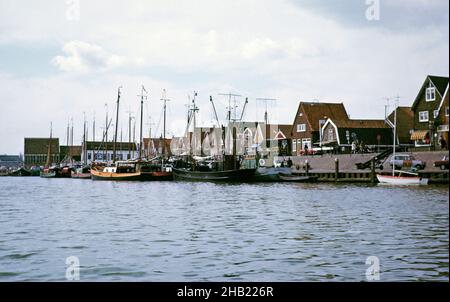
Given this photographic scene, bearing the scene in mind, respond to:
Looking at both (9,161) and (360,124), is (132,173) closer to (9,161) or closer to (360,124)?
(360,124)

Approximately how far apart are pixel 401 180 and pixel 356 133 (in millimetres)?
31633

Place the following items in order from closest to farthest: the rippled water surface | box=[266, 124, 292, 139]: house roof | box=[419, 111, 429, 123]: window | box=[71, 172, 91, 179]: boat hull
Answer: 1. the rippled water surface
2. box=[419, 111, 429, 123]: window
3. box=[266, 124, 292, 139]: house roof
4. box=[71, 172, 91, 179]: boat hull

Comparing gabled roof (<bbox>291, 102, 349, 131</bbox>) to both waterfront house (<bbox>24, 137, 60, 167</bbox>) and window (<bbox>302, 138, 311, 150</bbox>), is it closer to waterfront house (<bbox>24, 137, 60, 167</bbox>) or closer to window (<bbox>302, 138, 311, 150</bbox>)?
window (<bbox>302, 138, 311, 150</bbox>)

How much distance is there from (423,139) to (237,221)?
4638cm

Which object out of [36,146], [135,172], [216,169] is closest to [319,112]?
[216,169]

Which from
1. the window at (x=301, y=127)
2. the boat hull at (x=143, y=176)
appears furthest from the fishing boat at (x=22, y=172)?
the window at (x=301, y=127)

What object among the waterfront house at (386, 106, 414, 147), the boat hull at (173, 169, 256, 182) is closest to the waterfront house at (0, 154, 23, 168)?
the boat hull at (173, 169, 256, 182)

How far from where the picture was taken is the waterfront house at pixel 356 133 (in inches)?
3004

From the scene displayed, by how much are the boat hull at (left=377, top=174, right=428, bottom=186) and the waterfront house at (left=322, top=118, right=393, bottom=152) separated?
27.4 meters

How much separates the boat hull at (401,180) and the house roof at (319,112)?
3439cm

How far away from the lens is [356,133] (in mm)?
77062

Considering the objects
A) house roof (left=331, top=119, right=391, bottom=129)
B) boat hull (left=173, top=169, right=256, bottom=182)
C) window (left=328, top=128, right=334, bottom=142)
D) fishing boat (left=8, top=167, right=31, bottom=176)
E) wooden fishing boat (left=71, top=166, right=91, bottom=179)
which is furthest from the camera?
fishing boat (left=8, top=167, right=31, bottom=176)

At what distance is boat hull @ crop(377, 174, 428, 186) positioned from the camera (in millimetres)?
45094

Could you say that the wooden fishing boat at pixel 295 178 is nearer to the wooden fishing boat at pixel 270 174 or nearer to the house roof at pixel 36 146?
the wooden fishing boat at pixel 270 174
